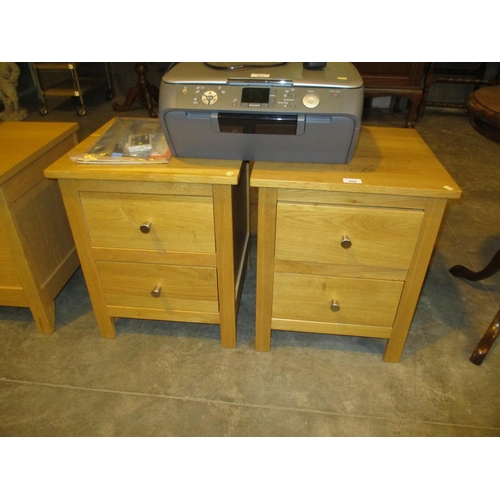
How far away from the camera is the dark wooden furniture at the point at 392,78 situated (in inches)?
101

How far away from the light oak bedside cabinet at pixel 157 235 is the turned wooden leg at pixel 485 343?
771 mm

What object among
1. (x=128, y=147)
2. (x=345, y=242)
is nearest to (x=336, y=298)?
(x=345, y=242)

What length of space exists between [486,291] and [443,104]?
8.64 feet

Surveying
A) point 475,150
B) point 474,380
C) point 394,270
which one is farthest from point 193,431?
point 475,150

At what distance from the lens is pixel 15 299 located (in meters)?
1.22

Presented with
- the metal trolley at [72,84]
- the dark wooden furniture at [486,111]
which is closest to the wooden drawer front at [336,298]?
the dark wooden furniture at [486,111]

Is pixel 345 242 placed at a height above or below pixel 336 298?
above

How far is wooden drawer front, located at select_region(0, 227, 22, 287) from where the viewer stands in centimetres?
112

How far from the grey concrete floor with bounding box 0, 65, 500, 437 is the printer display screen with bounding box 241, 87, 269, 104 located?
77 centimetres

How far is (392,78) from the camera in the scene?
261cm

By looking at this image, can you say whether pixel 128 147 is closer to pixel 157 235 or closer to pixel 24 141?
pixel 157 235

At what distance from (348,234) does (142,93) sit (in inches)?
120

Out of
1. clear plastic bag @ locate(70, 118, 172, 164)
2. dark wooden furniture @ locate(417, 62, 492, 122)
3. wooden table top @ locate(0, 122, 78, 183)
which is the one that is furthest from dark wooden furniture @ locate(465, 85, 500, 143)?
dark wooden furniture @ locate(417, 62, 492, 122)

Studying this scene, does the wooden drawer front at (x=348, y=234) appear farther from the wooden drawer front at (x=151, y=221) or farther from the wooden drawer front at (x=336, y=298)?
the wooden drawer front at (x=151, y=221)
